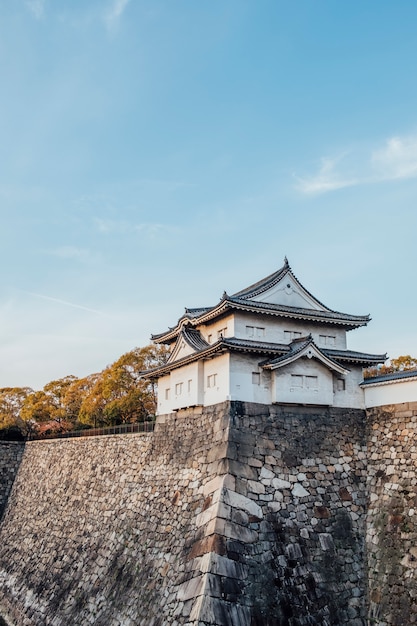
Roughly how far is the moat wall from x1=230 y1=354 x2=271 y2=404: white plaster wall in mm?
288

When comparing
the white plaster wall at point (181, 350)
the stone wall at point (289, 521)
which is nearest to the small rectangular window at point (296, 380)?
the stone wall at point (289, 521)

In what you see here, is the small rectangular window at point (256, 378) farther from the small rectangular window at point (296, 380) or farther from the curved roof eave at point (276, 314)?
the curved roof eave at point (276, 314)

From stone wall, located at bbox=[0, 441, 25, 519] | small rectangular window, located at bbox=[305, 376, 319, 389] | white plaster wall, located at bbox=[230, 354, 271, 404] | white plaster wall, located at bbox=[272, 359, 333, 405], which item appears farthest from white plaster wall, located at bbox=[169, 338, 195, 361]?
stone wall, located at bbox=[0, 441, 25, 519]

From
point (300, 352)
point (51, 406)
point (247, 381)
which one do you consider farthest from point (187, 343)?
point (51, 406)

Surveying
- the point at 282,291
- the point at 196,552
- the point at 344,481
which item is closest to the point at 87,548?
the point at 196,552

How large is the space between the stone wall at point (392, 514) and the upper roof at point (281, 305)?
3.19 m

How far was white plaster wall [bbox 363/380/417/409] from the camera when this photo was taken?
14.1m

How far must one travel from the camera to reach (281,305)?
16031 mm

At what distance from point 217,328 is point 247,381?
7.89ft

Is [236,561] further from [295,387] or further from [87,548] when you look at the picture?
[87,548]

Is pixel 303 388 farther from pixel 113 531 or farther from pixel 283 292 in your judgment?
pixel 113 531

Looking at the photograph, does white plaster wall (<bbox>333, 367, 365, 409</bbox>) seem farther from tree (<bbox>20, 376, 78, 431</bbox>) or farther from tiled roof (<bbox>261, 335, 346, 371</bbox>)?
tree (<bbox>20, 376, 78, 431</bbox>)

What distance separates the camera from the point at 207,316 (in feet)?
52.1

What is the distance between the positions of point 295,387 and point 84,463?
10.9 meters
